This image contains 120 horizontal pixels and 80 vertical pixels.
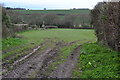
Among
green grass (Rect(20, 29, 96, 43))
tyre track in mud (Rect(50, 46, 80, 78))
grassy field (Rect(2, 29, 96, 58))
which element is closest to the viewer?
tyre track in mud (Rect(50, 46, 80, 78))

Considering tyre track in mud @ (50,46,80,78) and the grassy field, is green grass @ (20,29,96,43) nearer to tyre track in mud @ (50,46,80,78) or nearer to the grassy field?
the grassy field

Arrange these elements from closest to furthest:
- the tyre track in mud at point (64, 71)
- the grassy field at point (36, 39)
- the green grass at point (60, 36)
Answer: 1. the tyre track in mud at point (64, 71)
2. the grassy field at point (36, 39)
3. the green grass at point (60, 36)

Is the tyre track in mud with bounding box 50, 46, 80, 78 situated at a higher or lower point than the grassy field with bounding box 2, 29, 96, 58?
lower

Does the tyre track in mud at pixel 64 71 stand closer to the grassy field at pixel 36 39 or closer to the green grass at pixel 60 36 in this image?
the grassy field at pixel 36 39

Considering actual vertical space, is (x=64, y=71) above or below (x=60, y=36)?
below

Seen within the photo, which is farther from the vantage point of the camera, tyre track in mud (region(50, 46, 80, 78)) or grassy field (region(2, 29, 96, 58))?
grassy field (region(2, 29, 96, 58))

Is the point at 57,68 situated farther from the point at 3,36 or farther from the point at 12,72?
the point at 3,36

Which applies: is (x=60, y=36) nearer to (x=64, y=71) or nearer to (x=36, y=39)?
(x=36, y=39)

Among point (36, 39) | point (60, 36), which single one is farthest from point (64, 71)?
point (60, 36)

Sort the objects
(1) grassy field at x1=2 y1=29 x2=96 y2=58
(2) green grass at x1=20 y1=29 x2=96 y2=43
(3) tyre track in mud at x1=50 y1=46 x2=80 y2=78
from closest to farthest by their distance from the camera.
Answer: (3) tyre track in mud at x1=50 y1=46 x2=80 y2=78, (1) grassy field at x1=2 y1=29 x2=96 y2=58, (2) green grass at x1=20 y1=29 x2=96 y2=43

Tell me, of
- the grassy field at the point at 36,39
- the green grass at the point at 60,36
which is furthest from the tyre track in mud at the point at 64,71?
the green grass at the point at 60,36

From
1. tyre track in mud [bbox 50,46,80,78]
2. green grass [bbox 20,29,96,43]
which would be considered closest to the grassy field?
green grass [bbox 20,29,96,43]

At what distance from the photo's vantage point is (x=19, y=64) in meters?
9.48

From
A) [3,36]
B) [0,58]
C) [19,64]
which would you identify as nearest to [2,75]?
[19,64]
